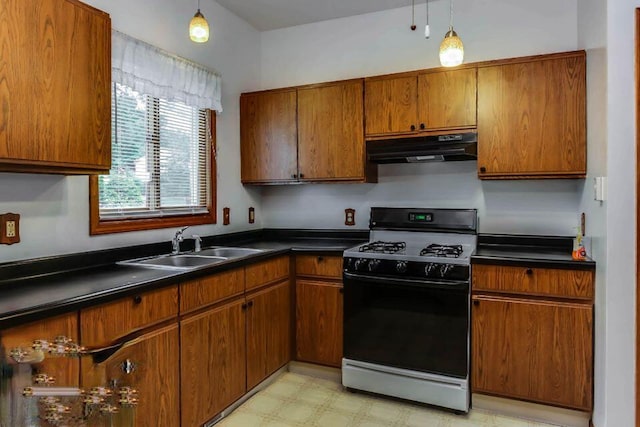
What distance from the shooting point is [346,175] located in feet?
10.4

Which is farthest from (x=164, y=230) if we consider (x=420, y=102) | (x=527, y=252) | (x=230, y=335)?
(x=527, y=252)

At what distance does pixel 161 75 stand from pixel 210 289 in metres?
1.40

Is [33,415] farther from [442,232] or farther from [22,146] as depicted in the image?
[442,232]

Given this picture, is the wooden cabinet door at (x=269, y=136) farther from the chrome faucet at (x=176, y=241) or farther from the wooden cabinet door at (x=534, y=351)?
the wooden cabinet door at (x=534, y=351)

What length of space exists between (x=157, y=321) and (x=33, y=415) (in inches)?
46.8

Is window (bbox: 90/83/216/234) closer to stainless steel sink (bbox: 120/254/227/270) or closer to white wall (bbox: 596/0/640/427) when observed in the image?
stainless steel sink (bbox: 120/254/227/270)

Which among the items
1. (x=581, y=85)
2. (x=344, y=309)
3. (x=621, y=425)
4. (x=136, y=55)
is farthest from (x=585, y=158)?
(x=136, y=55)

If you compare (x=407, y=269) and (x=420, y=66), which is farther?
(x=420, y=66)

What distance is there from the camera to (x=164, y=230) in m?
2.78

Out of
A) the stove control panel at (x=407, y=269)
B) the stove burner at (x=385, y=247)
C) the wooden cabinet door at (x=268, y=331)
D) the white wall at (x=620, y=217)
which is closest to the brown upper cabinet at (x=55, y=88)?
the wooden cabinet door at (x=268, y=331)

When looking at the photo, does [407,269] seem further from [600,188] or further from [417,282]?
[600,188]

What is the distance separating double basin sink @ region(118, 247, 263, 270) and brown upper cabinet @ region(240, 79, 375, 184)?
2.41ft

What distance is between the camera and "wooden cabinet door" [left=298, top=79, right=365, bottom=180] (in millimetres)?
3131

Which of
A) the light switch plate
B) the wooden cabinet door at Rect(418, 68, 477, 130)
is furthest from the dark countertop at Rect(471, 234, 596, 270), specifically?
the wooden cabinet door at Rect(418, 68, 477, 130)
